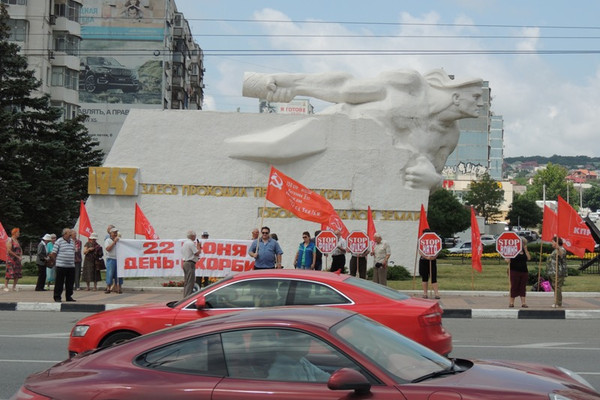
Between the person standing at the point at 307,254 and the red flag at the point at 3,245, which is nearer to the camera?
the person standing at the point at 307,254

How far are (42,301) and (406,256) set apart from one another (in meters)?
11.6

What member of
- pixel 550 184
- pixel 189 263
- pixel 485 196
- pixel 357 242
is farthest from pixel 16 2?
pixel 550 184

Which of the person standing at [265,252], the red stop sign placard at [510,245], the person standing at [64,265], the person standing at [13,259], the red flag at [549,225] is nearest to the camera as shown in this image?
the person standing at [265,252]

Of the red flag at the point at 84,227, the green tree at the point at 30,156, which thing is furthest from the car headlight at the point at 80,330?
the green tree at the point at 30,156

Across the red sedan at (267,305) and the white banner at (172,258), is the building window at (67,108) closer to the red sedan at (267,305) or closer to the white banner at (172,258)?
the white banner at (172,258)

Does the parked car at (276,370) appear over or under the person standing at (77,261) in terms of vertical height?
over

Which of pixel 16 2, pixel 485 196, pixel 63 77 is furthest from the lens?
pixel 485 196

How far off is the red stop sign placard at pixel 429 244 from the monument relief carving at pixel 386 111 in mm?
6691

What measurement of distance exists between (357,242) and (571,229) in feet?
16.4

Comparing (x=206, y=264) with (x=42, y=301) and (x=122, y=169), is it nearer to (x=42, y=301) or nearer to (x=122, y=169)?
(x=42, y=301)

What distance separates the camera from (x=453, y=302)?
739 inches

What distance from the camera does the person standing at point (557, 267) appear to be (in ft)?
58.0

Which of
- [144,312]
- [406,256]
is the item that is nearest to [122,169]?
[406,256]

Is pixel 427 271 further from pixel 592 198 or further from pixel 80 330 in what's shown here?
pixel 592 198
